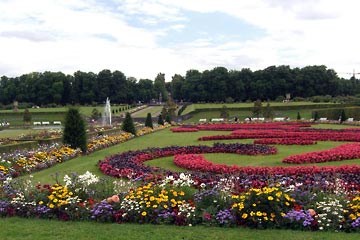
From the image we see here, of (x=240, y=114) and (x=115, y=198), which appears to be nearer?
(x=115, y=198)

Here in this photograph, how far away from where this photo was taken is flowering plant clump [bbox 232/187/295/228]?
5977 mm

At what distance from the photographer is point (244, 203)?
6184 mm

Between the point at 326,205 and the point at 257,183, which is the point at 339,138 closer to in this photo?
the point at 257,183

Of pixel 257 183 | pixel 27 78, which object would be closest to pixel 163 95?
pixel 27 78

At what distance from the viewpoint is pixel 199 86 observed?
94.4 meters

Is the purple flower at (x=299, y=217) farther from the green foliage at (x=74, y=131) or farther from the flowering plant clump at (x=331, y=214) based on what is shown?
the green foliage at (x=74, y=131)

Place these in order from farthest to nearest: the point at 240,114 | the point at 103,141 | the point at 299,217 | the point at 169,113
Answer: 1. the point at 240,114
2. the point at 169,113
3. the point at 103,141
4. the point at 299,217

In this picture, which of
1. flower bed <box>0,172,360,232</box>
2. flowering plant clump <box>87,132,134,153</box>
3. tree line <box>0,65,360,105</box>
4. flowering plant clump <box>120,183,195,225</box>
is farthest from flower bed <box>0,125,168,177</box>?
tree line <box>0,65,360,105</box>

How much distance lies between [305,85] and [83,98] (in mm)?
46392

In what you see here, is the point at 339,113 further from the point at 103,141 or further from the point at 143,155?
the point at 143,155

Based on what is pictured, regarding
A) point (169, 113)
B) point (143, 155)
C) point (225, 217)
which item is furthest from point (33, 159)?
point (169, 113)

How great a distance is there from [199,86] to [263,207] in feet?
291

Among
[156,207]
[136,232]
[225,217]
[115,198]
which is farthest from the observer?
[115,198]

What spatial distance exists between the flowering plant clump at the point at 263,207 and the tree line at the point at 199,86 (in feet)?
260
